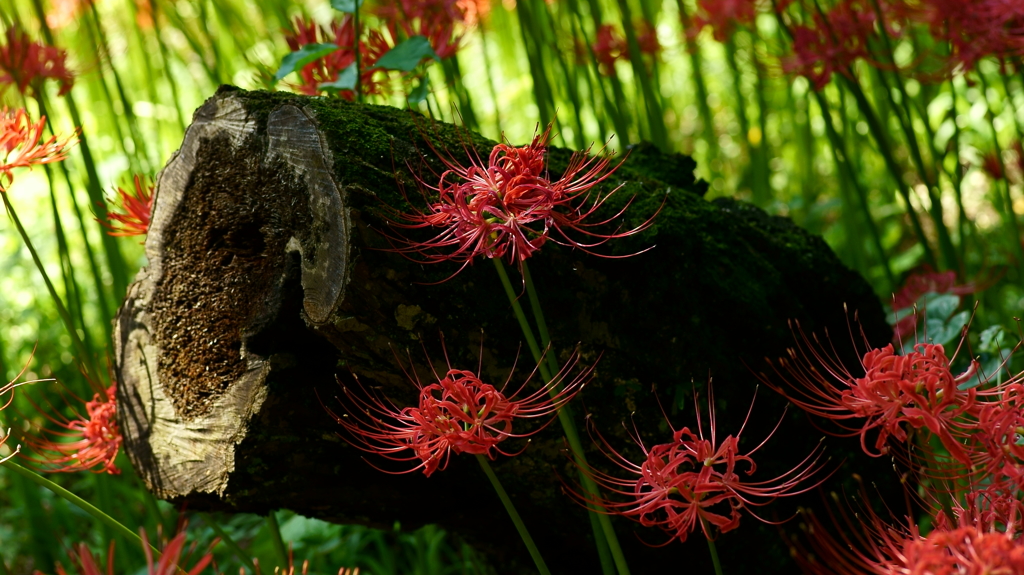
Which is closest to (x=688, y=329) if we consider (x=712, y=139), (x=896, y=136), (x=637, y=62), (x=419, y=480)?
(x=419, y=480)

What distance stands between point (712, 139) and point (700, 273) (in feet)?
4.91

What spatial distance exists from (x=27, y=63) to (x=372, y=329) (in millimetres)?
967

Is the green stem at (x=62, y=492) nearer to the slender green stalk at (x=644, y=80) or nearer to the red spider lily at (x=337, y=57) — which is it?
the red spider lily at (x=337, y=57)

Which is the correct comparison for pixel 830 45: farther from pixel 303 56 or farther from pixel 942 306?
pixel 303 56

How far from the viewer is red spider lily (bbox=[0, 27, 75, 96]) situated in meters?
1.55

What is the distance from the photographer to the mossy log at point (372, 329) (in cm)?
109

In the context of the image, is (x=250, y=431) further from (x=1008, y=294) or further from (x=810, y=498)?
(x=1008, y=294)

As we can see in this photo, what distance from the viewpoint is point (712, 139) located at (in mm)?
2697

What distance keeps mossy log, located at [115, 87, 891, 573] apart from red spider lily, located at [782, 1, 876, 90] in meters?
0.47

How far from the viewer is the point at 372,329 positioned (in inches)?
42.0

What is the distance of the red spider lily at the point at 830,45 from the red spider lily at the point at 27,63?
137 cm

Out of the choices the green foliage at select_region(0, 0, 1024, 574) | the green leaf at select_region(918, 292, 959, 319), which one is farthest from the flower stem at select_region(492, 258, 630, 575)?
the green leaf at select_region(918, 292, 959, 319)

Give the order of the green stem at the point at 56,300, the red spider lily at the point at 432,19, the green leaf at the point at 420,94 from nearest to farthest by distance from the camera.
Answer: the green stem at the point at 56,300 < the green leaf at the point at 420,94 < the red spider lily at the point at 432,19

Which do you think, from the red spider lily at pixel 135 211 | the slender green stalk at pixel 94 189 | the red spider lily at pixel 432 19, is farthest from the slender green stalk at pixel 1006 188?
the slender green stalk at pixel 94 189
